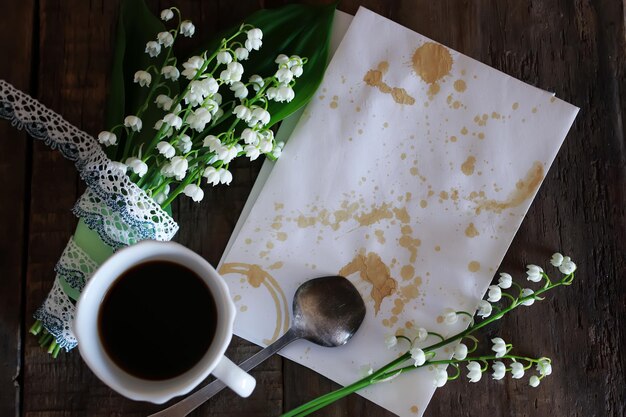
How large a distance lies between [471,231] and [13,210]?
531 mm

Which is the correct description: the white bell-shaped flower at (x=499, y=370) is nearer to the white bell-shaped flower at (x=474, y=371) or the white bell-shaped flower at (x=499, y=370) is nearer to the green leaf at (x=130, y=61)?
the white bell-shaped flower at (x=474, y=371)

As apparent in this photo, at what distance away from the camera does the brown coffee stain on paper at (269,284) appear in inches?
27.7

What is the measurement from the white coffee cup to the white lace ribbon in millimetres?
55

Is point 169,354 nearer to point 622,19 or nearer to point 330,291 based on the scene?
point 330,291

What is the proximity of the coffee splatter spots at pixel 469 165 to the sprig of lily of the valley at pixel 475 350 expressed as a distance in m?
0.13

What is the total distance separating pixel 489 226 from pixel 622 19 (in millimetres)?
308

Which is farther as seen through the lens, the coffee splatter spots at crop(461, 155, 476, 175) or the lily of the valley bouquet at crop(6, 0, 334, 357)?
the coffee splatter spots at crop(461, 155, 476, 175)

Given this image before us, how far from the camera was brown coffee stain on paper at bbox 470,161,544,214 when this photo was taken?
0.72 meters

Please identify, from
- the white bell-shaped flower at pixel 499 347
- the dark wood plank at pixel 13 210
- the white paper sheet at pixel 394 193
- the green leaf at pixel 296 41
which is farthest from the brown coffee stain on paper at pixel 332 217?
the dark wood plank at pixel 13 210

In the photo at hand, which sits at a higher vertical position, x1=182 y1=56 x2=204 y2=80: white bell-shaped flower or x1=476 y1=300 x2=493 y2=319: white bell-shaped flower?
x1=182 y1=56 x2=204 y2=80: white bell-shaped flower

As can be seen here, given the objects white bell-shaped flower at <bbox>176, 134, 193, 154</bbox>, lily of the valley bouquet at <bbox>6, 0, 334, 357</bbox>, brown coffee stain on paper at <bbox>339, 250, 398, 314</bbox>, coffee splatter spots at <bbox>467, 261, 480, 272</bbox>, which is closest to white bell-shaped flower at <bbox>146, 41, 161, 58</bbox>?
lily of the valley bouquet at <bbox>6, 0, 334, 357</bbox>

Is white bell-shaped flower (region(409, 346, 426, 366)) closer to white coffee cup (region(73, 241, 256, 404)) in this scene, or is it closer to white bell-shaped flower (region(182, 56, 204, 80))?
white coffee cup (region(73, 241, 256, 404))

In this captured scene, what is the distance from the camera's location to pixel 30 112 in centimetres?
65

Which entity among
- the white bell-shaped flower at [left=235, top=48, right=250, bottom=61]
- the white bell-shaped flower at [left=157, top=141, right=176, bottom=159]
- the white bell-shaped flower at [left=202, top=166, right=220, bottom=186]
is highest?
the white bell-shaped flower at [left=235, top=48, right=250, bottom=61]
